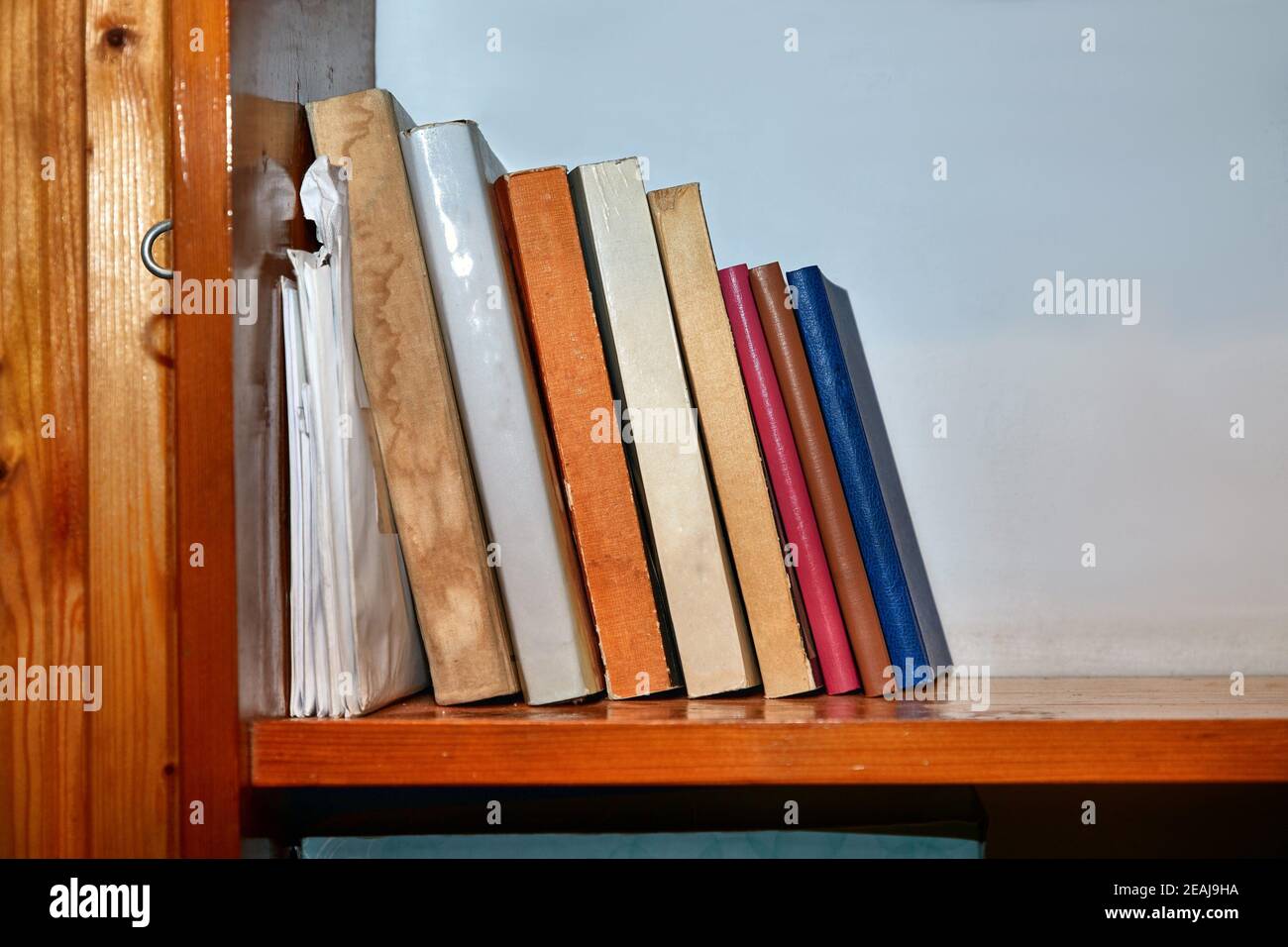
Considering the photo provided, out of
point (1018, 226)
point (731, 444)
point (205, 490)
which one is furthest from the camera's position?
point (1018, 226)

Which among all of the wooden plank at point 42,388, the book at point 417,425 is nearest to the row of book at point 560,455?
the book at point 417,425

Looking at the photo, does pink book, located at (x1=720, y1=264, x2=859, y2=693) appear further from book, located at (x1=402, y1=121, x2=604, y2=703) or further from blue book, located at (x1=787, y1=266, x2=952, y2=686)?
book, located at (x1=402, y1=121, x2=604, y2=703)

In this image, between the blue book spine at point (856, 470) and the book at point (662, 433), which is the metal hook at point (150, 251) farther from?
the blue book spine at point (856, 470)

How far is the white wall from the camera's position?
0.91 meters

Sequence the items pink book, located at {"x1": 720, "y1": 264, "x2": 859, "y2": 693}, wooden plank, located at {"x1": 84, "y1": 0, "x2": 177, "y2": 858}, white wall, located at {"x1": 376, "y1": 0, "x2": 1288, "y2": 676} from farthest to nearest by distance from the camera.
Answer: white wall, located at {"x1": 376, "y1": 0, "x2": 1288, "y2": 676}, pink book, located at {"x1": 720, "y1": 264, "x2": 859, "y2": 693}, wooden plank, located at {"x1": 84, "y1": 0, "x2": 177, "y2": 858}

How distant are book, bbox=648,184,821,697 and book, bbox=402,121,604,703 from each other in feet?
0.40

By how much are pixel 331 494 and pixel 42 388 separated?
0.19 metres

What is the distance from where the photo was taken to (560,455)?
71 cm

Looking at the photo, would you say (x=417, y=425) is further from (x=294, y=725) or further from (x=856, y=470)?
(x=856, y=470)

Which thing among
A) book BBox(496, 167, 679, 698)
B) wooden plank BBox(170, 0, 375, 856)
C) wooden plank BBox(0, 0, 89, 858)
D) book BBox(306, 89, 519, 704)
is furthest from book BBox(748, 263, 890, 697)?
wooden plank BBox(0, 0, 89, 858)

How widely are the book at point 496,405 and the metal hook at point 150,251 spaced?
17 cm

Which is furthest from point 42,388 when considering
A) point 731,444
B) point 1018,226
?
point 1018,226

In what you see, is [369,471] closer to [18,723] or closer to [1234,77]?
[18,723]

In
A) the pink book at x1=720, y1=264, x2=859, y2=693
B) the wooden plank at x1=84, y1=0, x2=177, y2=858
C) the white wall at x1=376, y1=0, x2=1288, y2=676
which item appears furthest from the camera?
the white wall at x1=376, y1=0, x2=1288, y2=676
